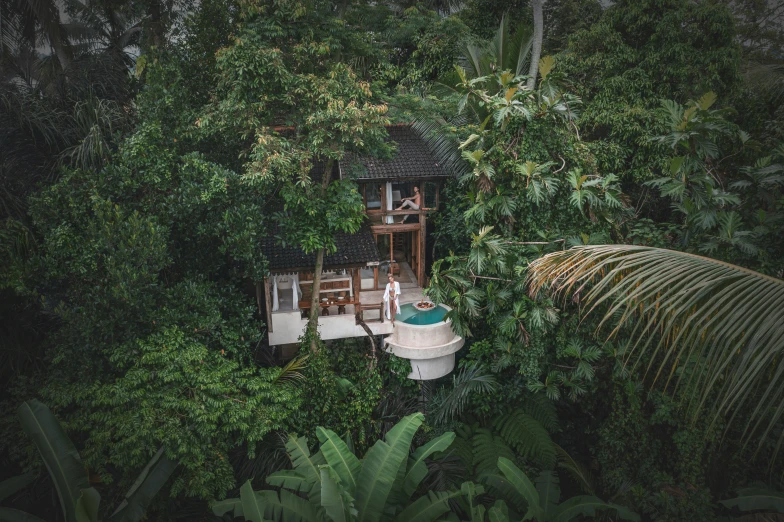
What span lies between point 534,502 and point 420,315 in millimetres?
6298

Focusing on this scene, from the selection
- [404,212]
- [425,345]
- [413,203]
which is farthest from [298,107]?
[425,345]

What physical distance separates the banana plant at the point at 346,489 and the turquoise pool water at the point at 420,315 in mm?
4631

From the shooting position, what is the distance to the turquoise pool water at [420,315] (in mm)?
14328

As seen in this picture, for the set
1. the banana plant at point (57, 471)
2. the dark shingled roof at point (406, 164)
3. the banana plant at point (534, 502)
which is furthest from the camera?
the dark shingled roof at point (406, 164)

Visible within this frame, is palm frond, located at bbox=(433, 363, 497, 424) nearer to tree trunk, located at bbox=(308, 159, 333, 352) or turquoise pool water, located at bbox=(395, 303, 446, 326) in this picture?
turquoise pool water, located at bbox=(395, 303, 446, 326)

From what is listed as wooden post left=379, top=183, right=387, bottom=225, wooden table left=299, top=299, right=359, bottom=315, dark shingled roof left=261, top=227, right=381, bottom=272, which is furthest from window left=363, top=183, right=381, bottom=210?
wooden table left=299, top=299, right=359, bottom=315

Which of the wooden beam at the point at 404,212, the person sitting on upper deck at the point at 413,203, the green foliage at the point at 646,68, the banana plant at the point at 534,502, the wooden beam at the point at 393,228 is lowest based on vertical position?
the banana plant at the point at 534,502

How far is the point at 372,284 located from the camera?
1630 centimetres

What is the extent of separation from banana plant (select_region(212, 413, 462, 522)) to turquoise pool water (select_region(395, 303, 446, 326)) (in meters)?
4.63

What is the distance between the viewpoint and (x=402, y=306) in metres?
15.1

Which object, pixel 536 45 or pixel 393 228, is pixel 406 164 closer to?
pixel 393 228

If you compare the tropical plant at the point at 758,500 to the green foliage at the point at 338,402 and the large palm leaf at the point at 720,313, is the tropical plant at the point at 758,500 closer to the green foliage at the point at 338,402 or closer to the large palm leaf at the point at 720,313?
the large palm leaf at the point at 720,313

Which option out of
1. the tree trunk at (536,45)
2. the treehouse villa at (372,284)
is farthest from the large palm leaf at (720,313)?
the tree trunk at (536,45)

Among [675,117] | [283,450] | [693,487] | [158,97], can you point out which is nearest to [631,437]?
[693,487]
